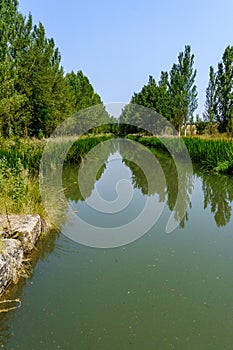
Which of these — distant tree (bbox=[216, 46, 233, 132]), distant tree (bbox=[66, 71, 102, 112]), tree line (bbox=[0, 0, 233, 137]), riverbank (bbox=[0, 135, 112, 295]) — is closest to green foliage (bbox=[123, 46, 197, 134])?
tree line (bbox=[0, 0, 233, 137])

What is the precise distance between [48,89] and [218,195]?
1493cm

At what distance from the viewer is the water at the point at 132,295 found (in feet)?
7.87

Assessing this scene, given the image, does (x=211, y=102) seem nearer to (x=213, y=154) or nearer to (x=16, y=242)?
(x=213, y=154)

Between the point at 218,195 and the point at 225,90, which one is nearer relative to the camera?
the point at 218,195

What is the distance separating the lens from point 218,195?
7609 millimetres

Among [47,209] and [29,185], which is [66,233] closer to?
[47,209]

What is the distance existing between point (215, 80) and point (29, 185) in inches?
886

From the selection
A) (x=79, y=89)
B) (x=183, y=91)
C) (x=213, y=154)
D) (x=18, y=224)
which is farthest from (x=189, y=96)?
(x=18, y=224)

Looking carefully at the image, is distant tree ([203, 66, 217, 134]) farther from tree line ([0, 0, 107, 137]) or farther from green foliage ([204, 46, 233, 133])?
tree line ([0, 0, 107, 137])

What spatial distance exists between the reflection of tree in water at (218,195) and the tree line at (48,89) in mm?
7761

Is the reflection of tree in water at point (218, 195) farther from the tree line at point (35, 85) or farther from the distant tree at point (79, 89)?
the distant tree at point (79, 89)

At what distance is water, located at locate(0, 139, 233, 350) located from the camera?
7.87 ft

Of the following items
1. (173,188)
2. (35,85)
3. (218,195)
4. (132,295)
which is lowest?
(132,295)

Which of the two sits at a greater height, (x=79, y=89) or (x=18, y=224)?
A: (x=79, y=89)
